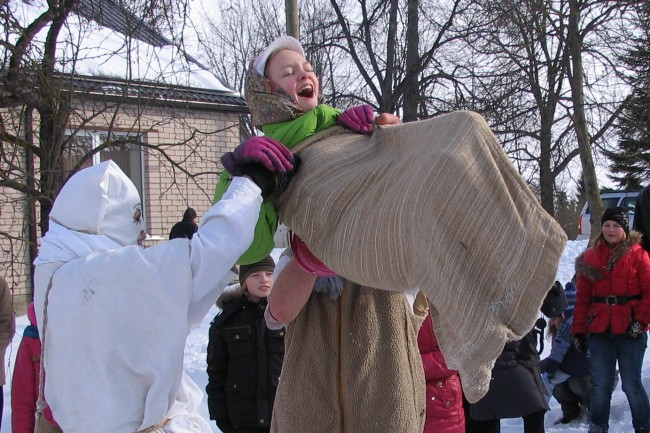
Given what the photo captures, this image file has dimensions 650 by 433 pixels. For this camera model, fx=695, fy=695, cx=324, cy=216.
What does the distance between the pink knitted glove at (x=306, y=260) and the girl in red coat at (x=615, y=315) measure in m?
3.69

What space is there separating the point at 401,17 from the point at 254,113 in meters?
12.7

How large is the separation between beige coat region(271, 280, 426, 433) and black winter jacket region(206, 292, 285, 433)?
1719mm

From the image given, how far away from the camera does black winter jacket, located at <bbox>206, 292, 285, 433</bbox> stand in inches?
145

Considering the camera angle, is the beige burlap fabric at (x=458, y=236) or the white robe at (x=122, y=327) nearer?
the beige burlap fabric at (x=458, y=236)

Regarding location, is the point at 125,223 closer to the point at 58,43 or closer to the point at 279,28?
the point at 58,43

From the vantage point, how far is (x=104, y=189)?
6.75 feet

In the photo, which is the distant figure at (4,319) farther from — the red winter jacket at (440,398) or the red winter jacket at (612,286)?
the red winter jacket at (612,286)

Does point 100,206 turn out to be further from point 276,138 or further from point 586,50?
point 586,50

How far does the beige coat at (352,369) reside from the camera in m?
1.88

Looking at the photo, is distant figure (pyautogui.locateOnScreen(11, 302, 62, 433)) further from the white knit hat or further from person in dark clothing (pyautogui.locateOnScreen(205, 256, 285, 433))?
the white knit hat

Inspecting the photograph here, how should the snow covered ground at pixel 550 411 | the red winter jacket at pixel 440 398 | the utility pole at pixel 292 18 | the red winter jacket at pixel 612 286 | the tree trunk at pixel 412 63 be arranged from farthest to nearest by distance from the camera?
the tree trunk at pixel 412 63
the utility pole at pixel 292 18
the snow covered ground at pixel 550 411
the red winter jacket at pixel 612 286
the red winter jacket at pixel 440 398

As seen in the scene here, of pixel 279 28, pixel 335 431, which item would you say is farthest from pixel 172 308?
pixel 279 28

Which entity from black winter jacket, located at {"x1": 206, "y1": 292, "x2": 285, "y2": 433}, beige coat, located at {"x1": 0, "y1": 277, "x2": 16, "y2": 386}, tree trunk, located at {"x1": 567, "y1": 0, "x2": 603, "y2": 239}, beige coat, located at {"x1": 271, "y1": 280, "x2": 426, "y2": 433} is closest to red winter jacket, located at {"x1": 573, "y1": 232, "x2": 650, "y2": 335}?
black winter jacket, located at {"x1": 206, "y1": 292, "x2": 285, "y2": 433}

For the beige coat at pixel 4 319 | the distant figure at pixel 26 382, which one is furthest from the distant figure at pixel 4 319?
the distant figure at pixel 26 382
